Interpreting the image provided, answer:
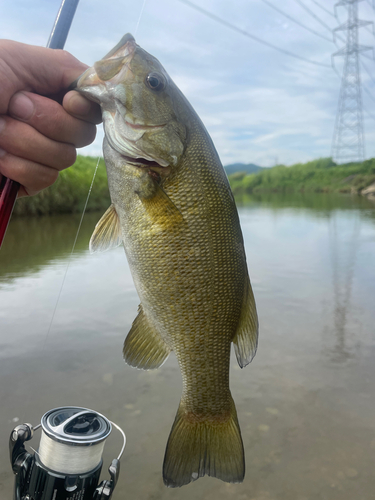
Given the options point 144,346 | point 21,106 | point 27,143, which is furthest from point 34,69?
point 144,346

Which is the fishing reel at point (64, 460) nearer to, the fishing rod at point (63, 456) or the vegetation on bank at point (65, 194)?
the fishing rod at point (63, 456)

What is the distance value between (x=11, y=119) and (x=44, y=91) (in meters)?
0.17

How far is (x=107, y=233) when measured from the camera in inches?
53.7

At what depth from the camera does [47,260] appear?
856cm

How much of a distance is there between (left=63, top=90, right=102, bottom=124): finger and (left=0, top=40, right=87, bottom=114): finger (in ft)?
0.41

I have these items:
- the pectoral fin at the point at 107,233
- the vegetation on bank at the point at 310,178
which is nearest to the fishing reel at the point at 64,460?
the pectoral fin at the point at 107,233

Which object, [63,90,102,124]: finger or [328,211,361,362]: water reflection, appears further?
[328,211,361,362]: water reflection

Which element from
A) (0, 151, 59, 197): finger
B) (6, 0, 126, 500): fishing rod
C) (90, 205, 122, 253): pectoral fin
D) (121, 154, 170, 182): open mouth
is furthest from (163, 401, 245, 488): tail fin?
(0, 151, 59, 197): finger

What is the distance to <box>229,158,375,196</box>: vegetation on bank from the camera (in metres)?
49.2

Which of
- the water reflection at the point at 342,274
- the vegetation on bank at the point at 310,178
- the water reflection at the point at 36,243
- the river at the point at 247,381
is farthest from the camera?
the vegetation on bank at the point at 310,178

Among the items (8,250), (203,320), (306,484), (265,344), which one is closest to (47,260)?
(8,250)

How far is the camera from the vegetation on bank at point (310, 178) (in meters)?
49.2

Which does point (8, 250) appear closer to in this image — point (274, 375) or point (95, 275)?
point (95, 275)

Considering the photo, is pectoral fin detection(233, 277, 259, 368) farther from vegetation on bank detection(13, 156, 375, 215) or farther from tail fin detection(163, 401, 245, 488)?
vegetation on bank detection(13, 156, 375, 215)
